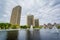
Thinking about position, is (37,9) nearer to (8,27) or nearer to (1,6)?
(1,6)

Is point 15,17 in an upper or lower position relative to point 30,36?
upper

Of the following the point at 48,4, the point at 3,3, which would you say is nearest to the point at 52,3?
the point at 48,4

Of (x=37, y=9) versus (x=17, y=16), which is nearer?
(x=37, y=9)

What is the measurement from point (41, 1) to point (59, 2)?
3.42 feet

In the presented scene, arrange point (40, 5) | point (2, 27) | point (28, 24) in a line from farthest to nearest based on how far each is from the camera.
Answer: point (28, 24) < point (2, 27) < point (40, 5)

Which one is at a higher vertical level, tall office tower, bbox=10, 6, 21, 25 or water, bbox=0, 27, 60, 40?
tall office tower, bbox=10, 6, 21, 25

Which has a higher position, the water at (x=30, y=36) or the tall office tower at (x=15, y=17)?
the tall office tower at (x=15, y=17)

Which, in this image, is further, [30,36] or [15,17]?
[15,17]

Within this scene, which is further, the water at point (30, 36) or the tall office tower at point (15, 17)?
the tall office tower at point (15, 17)

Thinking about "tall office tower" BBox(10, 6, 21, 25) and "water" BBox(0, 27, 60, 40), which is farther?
"tall office tower" BBox(10, 6, 21, 25)

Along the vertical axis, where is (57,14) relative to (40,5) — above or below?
below

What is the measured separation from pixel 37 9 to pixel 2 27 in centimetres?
955

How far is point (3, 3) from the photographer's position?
7516 mm

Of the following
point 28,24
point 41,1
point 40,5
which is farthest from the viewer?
point 28,24
